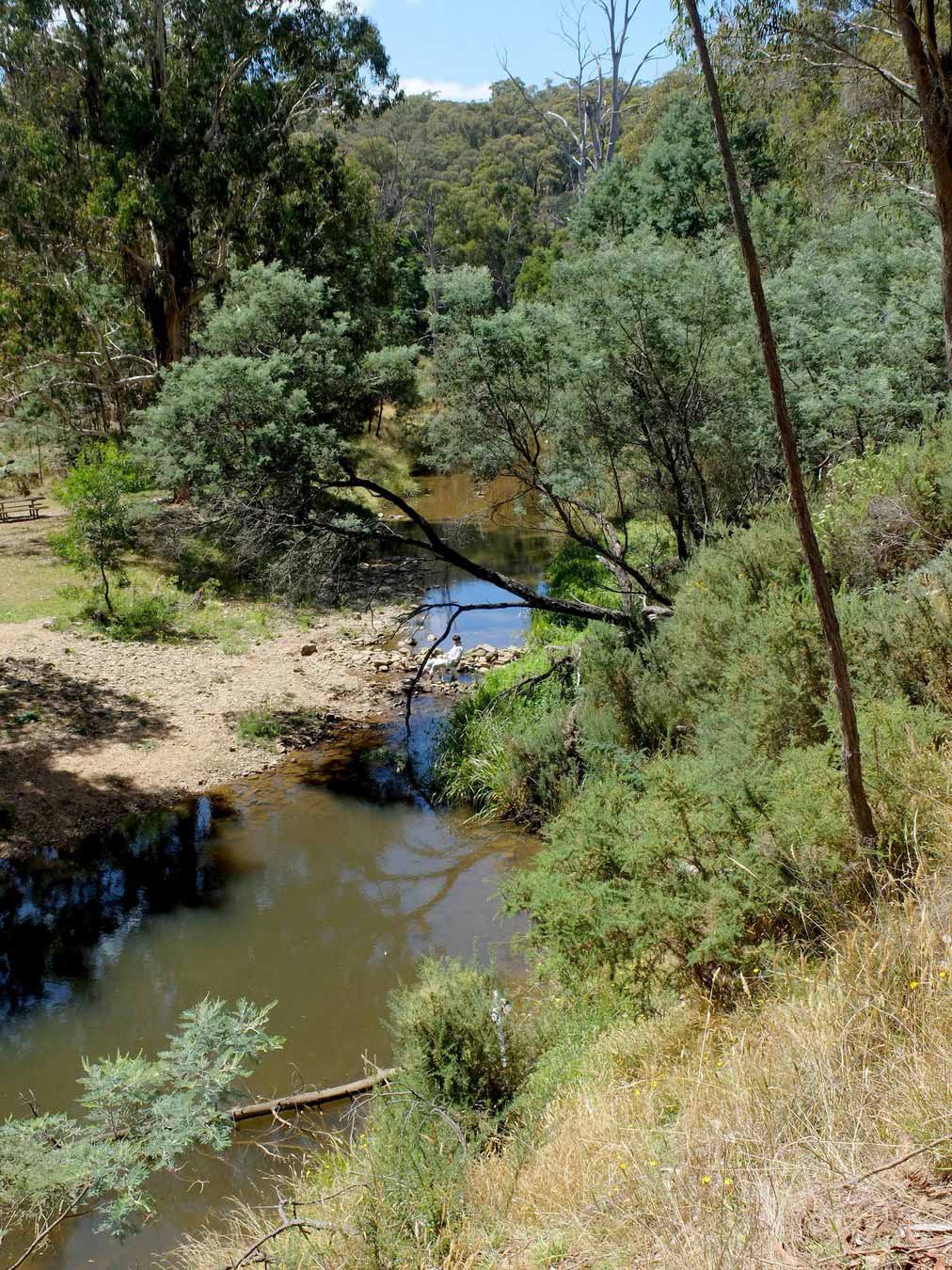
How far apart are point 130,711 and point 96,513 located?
4274mm

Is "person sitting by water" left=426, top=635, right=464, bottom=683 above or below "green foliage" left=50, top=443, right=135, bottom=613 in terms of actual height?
below

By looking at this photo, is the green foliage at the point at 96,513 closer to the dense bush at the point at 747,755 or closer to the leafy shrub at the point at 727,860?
the dense bush at the point at 747,755

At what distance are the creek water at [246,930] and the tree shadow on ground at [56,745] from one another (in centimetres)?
47

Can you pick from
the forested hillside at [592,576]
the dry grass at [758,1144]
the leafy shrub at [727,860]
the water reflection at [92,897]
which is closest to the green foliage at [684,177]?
the forested hillside at [592,576]

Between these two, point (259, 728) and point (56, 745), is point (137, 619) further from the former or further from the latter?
point (259, 728)

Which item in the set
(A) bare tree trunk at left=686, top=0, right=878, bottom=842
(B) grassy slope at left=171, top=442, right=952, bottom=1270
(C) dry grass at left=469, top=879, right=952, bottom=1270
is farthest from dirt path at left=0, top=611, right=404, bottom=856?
(A) bare tree trunk at left=686, top=0, right=878, bottom=842

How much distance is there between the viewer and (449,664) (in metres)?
15.9

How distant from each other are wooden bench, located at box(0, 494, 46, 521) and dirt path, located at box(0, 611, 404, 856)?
28.2 ft


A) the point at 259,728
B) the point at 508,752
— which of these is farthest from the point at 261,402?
the point at 508,752

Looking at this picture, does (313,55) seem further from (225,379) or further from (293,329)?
(225,379)

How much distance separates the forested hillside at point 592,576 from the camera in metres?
3.71

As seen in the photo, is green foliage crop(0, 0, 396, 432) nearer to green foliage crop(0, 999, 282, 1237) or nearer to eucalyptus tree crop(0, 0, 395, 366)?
eucalyptus tree crop(0, 0, 395, 366)

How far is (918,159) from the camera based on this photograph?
1218cm

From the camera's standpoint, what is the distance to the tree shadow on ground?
1126 cm
